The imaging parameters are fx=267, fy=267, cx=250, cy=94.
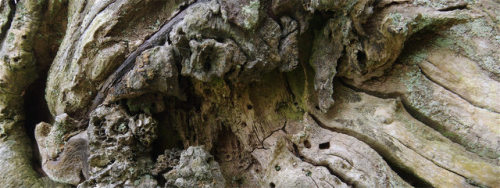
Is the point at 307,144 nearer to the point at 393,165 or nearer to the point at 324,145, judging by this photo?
the point at 324,145

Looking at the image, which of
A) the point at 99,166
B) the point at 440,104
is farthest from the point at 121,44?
the point at 440,104

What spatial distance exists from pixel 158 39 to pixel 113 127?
65cm

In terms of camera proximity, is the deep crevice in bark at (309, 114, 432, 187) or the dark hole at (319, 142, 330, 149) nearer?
the deep crevice in bark at (309, 114, 432, 187)

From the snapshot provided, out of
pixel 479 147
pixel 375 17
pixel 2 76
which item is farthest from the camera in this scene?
pixel 2 76

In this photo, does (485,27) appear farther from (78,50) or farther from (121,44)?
(78,50)

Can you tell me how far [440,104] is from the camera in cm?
159

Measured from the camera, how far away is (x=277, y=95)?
204 centimetres

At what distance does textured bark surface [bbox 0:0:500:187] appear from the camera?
1.55 metres

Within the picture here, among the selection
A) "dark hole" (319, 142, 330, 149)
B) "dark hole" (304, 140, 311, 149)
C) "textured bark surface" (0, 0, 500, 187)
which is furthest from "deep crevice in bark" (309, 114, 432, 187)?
"dark hole" (304, 140, 311, 149)

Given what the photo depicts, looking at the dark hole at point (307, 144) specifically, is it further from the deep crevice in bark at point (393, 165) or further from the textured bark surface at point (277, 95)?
the deep crevice in bark at point (393, 165)

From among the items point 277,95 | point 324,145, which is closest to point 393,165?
point 324,145

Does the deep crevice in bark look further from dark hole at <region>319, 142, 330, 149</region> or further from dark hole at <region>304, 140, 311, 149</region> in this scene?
dark hole at <region>304, 140, 311, 149</region>

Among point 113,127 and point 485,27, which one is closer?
point 485,27

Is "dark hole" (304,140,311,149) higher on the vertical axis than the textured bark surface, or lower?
lower
